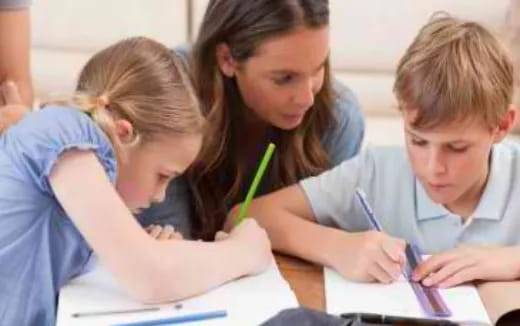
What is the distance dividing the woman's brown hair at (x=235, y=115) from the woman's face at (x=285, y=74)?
0.05 feet

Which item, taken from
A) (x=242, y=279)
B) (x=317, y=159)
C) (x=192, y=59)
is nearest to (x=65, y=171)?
(x=242, y=279)

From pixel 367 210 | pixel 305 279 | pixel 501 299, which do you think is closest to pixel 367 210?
pixel 367 210

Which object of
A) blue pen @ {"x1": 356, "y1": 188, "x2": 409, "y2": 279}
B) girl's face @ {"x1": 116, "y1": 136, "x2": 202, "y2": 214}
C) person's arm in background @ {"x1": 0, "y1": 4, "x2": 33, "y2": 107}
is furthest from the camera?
person's arm in background @ {"x1": 0, "y1": 4, "x2": 33, "y2": 107}

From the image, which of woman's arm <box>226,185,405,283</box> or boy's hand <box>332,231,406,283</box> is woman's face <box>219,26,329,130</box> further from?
boy's hand <box>332,231,406,283</box>

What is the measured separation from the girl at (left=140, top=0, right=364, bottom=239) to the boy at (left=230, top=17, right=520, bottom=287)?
0.13 metres

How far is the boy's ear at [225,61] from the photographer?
158cm

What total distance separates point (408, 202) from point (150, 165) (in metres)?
0.41

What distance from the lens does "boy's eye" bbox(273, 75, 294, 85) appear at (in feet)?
5.15

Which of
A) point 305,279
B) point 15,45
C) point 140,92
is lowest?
point 305,279

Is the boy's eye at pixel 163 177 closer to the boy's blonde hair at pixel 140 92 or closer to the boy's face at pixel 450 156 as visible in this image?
the boy's blonde hair at pixel 140 92

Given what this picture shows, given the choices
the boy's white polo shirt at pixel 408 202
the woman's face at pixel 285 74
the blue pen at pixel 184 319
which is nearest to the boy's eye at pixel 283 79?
the woman's face at pixel 285 74

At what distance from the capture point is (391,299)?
3.97 feet

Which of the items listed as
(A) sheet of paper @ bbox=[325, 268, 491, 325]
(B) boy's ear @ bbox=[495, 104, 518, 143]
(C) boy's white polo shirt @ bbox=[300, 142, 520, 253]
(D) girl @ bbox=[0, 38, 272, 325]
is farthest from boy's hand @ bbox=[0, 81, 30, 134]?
(B) boy's ear @ bbox=[495, 104, 518, 143]

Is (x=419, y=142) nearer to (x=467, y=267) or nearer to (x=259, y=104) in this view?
(x=467, y=267)
